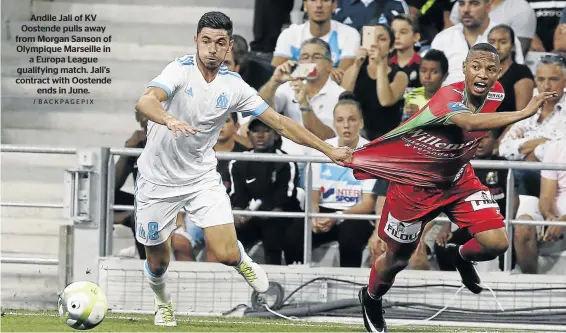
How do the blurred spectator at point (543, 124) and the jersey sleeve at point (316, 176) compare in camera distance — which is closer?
the blurred spectator at point (543, 124)

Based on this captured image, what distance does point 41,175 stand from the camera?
1506cm

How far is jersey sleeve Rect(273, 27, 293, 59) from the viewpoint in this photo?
1420 cm

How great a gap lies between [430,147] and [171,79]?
2.18 meters

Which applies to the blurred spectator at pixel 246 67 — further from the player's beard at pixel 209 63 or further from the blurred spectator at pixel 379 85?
the player's beard at pixel 209 63

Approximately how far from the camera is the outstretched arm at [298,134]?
1015 centimetres

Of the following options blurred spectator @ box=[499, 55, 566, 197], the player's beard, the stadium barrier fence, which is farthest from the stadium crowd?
the player's beard

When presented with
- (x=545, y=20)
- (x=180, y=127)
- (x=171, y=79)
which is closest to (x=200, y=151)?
(x=171, y=79)

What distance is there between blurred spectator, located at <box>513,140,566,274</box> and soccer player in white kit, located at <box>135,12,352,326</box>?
2693 millimetres

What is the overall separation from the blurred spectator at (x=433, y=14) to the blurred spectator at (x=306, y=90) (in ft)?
4.23

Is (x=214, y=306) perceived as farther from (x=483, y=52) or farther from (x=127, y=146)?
(x=483, y=52)

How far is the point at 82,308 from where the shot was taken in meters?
9.52

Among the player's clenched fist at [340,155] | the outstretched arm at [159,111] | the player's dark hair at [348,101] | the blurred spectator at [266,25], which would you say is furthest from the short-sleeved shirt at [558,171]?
the outstretched arm at [159,111]

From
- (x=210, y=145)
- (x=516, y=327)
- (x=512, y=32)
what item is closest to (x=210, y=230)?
(x=210, y=145)

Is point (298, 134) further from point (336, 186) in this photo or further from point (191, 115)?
point (336, 186)
